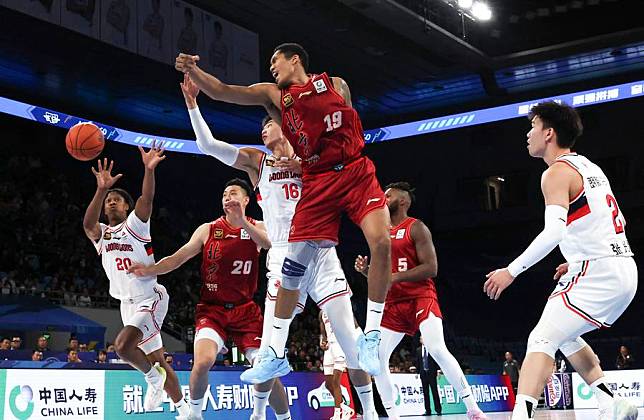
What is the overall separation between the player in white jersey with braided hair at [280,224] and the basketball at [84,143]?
2.52 meters

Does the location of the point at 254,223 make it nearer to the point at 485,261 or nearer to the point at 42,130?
the point at 42,130

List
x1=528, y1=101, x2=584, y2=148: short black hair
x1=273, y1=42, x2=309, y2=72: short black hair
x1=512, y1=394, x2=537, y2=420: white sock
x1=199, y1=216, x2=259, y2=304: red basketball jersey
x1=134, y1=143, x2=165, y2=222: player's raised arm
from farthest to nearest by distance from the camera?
1. x1=134, y1=143, x2=165, y2=222: player's raised arm
2. x1=199, y1=216, x2=259, y2=304: red basketball jersey
3. x1=273, y1=42, x2=309, y2=72: short black hair
4. x1=528, y1=101, x2=584, y2=148: short black hair
5. x1=512, y1=394, x2=537, y2=420: white sock

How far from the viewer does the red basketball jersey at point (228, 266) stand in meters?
7.48

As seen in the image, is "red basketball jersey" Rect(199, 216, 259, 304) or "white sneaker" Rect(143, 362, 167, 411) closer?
"red basketball jersey" Rect(199, 216, 259, 304)

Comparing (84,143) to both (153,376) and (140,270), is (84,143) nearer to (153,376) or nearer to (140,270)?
(140,270)

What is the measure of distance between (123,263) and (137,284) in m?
0.28

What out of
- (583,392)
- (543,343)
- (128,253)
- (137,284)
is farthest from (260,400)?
(583,392)

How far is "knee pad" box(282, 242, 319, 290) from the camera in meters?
5.47

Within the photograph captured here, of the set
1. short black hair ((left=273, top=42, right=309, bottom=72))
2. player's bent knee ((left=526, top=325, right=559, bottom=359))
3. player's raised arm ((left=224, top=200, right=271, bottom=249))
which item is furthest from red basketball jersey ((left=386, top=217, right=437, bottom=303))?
player's bent knee ((left=526, top=325, right=559, bottom=359))

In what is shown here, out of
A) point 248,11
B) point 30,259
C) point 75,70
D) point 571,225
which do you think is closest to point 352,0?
point 248,11

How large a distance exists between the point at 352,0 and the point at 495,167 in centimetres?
1408

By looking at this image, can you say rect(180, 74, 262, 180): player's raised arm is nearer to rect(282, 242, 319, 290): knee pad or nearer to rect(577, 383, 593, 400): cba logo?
rect(282, 242, 319, 290): knee pad

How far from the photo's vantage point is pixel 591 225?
5000mm

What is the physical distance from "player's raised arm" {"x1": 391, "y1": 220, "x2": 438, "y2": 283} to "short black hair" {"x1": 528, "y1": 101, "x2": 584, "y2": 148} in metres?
2.64
